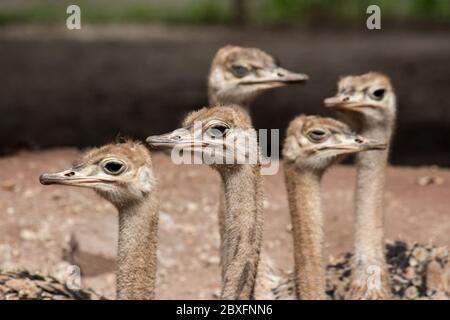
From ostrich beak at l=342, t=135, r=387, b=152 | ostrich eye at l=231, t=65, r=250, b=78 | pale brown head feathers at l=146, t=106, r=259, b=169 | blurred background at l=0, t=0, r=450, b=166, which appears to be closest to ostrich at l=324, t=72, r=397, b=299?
ostrich beak at l=342, t=135, r=387, b=152

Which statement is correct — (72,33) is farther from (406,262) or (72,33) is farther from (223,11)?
(406,262)

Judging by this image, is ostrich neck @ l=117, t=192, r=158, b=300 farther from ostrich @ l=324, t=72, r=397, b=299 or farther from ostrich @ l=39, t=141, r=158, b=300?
ostrich @ l=324, t=72, r=397, b=299

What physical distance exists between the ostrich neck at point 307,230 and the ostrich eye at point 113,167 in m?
1.13

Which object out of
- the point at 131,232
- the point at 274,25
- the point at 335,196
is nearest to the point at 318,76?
the point at 274,25

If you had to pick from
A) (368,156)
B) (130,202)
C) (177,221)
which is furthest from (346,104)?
(177,221)

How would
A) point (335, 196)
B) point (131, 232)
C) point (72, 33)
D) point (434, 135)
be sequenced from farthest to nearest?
point (72, 33), point (434, 135), point (335, 196), point (131, 232)

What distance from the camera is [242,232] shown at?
4.96m

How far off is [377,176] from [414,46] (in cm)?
1002

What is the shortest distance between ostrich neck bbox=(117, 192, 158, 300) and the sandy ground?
1.84 metres

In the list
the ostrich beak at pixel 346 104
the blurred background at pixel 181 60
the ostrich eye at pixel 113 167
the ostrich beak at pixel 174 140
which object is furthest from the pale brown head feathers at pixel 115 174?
the blurred background at pixel 181 60

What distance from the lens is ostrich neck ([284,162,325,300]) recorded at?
5797 millimetres

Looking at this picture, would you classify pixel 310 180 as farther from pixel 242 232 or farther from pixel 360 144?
pixel 242 232
